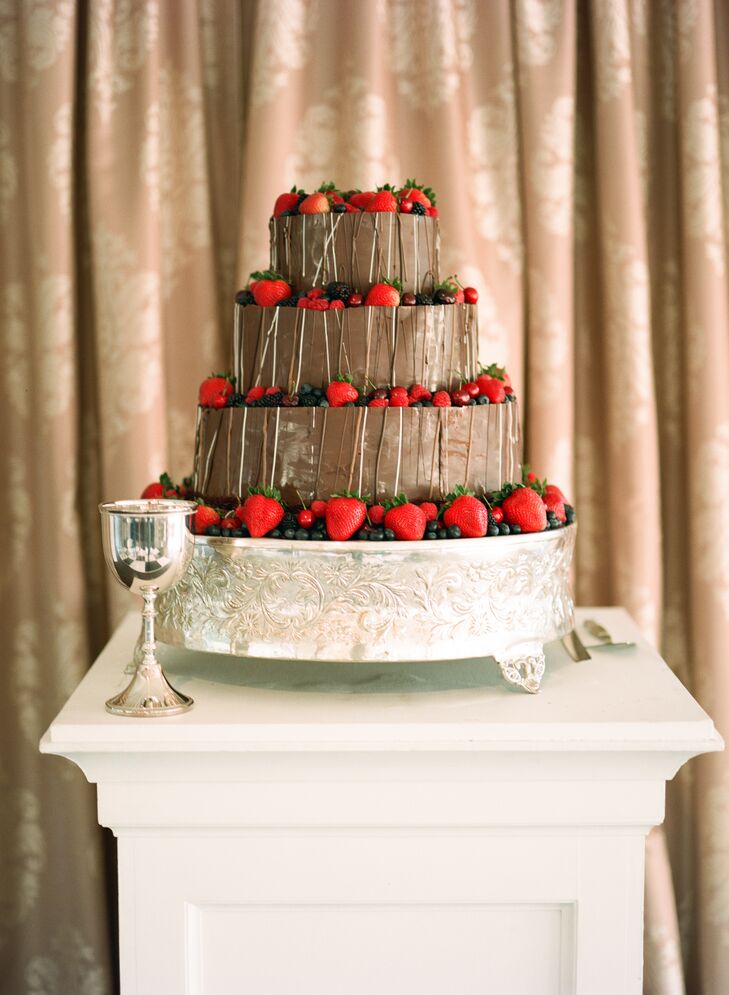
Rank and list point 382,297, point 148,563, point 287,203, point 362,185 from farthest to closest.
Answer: point 362,185 < point 287,203 < point 382,297 < point 148,563

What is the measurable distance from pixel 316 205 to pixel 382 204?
91 mm

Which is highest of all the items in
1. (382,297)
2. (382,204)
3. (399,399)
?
(382,204)

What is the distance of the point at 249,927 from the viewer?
4.47 ft

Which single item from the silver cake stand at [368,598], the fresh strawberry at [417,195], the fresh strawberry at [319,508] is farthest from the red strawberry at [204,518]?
the fresh strawberry at [417,195]

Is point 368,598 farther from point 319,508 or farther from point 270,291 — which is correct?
A: point 270,291

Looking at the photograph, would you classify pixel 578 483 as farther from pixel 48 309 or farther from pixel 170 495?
pixel 48 309

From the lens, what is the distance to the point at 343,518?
131 centimetres

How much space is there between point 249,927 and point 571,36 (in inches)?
61.7

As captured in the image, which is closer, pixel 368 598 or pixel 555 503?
pixel 368 598

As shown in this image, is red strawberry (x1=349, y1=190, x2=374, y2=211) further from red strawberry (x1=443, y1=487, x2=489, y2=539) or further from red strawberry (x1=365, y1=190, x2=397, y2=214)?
red strawberry (x1=443, y1=487, x2=489, y2=539)

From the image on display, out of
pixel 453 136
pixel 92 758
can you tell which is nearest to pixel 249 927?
pixel 92 758

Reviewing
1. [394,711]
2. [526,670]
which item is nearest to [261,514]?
[394,711]

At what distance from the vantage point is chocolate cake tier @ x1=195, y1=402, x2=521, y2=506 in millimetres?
1374

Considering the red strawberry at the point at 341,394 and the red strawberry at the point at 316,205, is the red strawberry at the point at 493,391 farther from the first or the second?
the red strawberry at the point at 316,205
